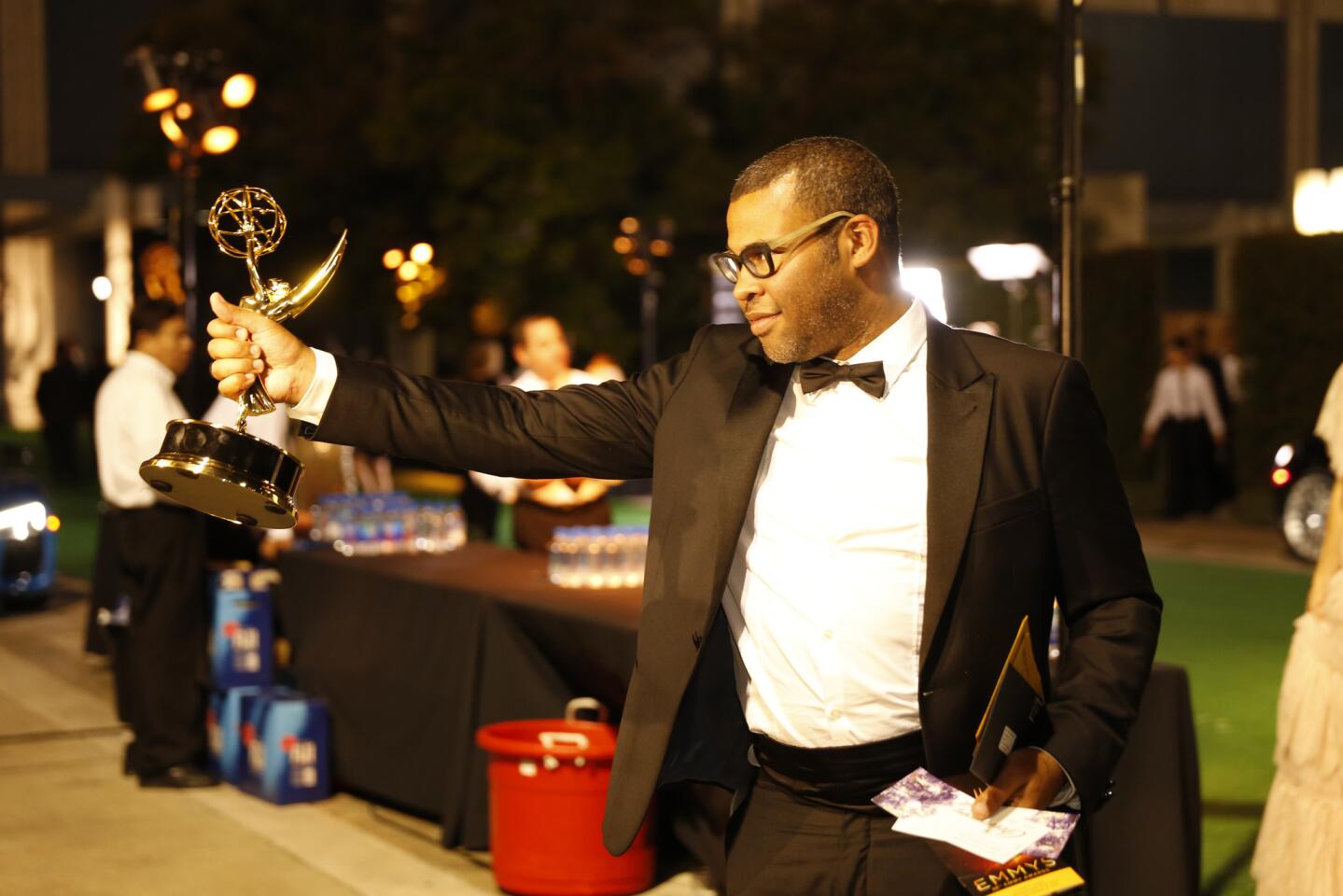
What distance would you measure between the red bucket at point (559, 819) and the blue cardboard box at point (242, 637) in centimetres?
238

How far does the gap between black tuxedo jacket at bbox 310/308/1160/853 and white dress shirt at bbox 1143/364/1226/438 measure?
15.4 m

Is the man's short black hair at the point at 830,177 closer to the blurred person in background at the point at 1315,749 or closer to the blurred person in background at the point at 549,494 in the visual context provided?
the blurred person in background at the point at 1315,749

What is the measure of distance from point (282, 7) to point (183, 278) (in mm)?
15358

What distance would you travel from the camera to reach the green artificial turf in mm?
6012

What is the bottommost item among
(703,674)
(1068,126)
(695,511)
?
(703,674)

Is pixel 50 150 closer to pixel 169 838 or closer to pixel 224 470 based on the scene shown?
pixel 169 838

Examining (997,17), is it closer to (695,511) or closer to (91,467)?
(91,467)

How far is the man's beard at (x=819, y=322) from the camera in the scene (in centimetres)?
252

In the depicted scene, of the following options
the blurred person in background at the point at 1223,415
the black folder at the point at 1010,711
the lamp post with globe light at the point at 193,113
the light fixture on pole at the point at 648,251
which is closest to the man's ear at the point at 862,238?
the black folder at the point at 1010,711

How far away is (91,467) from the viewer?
2895cm

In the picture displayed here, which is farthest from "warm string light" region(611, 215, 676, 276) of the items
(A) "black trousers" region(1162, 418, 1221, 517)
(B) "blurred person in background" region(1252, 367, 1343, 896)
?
(B) "blurred person in background" region(1252, 367, 1343, 896)

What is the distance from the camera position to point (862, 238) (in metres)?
2.55

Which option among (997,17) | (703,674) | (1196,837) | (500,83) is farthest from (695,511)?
(997,17)

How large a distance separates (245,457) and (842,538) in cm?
89
